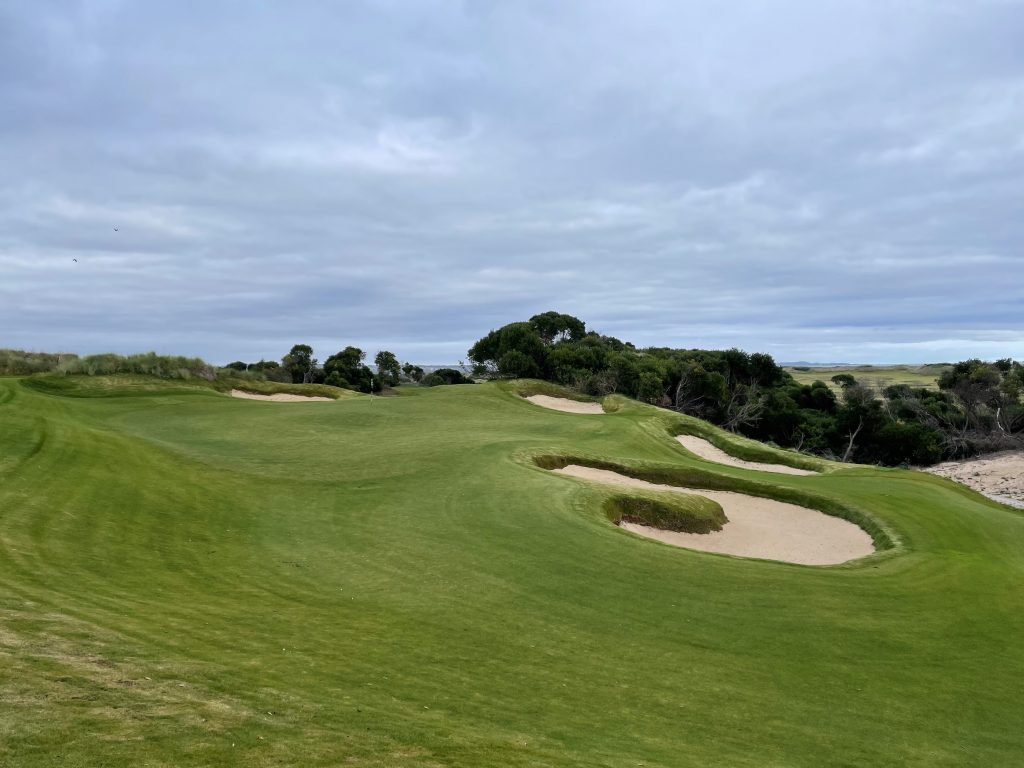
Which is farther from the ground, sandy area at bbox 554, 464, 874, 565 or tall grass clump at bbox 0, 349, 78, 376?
tall grass clump at bbox 0, 349, 78, 376

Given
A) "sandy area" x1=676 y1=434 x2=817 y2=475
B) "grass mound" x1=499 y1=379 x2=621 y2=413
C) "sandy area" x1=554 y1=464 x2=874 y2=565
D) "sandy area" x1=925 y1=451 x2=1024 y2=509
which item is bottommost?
"sandy area" x1=925 y1=451 x2=1024 y2=509

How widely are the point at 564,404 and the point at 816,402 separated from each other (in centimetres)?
4359

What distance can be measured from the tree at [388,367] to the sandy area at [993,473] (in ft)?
213

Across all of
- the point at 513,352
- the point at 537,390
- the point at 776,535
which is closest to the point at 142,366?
the point at 537,390

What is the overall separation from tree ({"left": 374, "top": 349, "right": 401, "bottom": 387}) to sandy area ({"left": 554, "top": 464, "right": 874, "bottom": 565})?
69.6 meters

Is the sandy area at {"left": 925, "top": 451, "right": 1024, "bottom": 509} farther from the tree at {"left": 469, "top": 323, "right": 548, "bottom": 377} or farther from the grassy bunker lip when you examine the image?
the tree at {"left": 469, "top": 323, "right": 548, "bottom": 377}

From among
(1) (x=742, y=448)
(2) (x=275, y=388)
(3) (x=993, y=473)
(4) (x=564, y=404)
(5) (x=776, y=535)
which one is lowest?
(3) (x=993, y=473)

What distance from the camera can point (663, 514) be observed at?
19359 mm

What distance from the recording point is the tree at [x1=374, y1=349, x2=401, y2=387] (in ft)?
292

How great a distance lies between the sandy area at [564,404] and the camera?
151ft

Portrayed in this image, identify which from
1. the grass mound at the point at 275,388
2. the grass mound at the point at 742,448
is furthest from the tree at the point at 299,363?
the grass mound at the point at 742,448

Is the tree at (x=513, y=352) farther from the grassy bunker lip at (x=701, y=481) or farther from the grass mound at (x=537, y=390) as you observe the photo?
the grassy bunker lip at (x=701, y=481)

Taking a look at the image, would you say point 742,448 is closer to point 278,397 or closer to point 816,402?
point 278,397

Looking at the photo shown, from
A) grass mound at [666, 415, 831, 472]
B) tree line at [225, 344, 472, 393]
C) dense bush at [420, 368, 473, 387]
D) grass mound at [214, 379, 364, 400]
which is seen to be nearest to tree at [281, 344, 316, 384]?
tree line at [225, 344, 472, 393]
